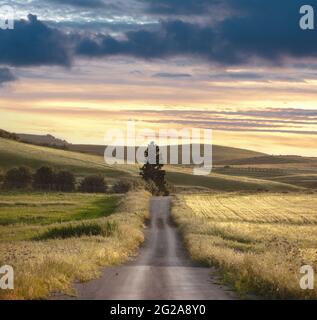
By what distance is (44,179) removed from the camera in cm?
12581

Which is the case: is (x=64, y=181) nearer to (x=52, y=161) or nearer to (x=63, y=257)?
(x=52, y=161)

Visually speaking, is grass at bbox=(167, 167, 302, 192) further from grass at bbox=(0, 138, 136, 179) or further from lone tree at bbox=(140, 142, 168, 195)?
lone tree at bbox=(140, 142, 168, 195)

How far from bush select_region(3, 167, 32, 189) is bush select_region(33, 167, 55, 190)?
126cm

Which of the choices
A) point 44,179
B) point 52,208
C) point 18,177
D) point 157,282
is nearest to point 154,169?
point 44,179

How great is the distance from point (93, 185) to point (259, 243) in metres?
89.9

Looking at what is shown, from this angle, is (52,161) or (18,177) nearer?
(18,177)

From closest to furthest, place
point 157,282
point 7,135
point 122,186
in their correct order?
point 157,282
point 122,186
point 7,135

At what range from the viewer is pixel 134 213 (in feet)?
226

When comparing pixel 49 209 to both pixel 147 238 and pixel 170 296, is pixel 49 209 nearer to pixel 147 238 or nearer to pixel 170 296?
pixel 147 238

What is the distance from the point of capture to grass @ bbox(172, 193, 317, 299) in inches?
790

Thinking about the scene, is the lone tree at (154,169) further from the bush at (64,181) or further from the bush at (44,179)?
the bush at (44,179)
